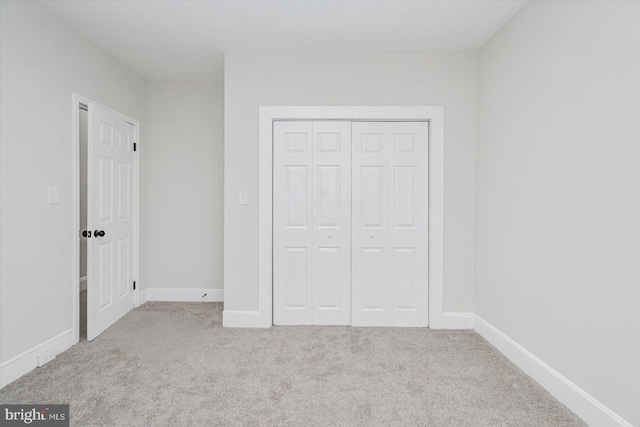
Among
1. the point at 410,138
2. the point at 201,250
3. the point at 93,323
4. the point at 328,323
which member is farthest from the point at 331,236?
the point at 93,323

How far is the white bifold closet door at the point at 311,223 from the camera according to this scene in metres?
3.07

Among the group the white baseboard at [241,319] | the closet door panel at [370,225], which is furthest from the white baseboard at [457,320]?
the white baseboard at [241,319]

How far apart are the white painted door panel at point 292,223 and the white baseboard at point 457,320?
4.21 feet

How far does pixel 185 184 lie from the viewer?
12.5 feet

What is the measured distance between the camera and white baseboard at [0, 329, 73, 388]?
205 cm

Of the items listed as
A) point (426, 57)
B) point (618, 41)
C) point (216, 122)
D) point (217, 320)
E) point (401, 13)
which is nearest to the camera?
point (618, 41)

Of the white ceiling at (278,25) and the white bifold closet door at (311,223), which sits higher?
the white ceiling at (278,25)

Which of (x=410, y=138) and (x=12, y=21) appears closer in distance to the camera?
(x=12, y=21)

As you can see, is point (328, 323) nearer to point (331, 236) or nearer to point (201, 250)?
point (331, 236)

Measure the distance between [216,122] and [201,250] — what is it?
60.7 inches

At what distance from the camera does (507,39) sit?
2.53 metres

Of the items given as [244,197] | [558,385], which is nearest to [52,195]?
[244,197]

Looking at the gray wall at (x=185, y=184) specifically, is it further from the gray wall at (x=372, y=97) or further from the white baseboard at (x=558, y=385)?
the white baseboard at (x=558, y=385)

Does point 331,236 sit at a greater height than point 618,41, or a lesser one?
lesser
